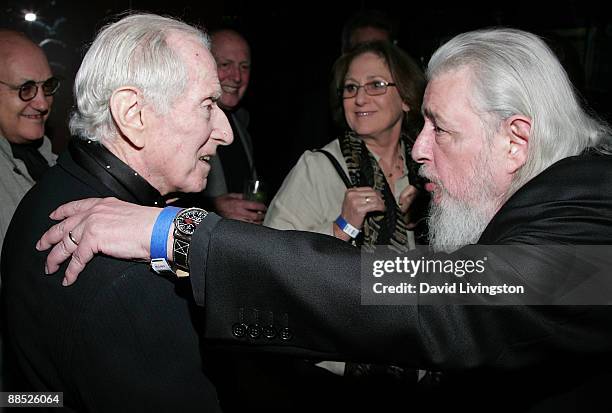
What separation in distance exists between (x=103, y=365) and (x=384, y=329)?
0.70m

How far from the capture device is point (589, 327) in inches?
60.1

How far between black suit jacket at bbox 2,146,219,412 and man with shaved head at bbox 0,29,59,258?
1.67 m

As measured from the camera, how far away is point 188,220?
1461 mm

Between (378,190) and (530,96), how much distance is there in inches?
55.8

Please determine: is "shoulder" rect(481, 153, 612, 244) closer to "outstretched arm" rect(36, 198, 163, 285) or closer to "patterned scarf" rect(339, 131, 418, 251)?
"outstretched arm" rect(36, 198, 163, 285)

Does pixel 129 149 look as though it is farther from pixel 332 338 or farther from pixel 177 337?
pixel 332 338

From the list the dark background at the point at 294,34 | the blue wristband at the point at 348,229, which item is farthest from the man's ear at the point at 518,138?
the dark background at the point at 294,34

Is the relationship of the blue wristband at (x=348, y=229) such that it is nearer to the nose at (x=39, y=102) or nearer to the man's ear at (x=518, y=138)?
the man's ear at (x=518, y=138)

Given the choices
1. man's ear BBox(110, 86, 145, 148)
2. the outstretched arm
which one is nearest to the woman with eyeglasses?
man's ear BBox(110, 86, 145, 148)

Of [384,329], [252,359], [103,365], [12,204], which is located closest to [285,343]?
[384,329]

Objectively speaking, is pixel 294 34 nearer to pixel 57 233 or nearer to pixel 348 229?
pixel 348 229

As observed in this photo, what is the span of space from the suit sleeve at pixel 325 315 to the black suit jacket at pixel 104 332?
20cm

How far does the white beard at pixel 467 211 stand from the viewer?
201 centimetres

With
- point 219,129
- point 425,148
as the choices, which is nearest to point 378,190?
point 425,148
